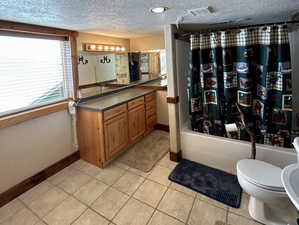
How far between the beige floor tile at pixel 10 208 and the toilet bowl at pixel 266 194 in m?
2.28

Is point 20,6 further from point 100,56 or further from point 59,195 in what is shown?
point 59,195

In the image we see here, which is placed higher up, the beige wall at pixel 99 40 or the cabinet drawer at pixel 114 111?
the beige wall at pixel 99 40

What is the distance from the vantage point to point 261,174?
5.16 feet

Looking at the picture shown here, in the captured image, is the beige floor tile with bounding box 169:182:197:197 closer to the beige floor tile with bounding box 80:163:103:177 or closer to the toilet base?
the toilet base

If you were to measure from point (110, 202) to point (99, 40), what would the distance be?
244cm

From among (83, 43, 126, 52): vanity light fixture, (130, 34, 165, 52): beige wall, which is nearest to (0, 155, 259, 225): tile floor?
(83, 43, 126, 52): vanity light fixture

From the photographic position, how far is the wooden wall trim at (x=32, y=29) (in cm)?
180

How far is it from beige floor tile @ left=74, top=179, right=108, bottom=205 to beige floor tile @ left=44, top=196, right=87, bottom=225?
66 millimetres

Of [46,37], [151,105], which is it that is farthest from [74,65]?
[151,105]

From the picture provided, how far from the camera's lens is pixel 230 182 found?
82.4 inches

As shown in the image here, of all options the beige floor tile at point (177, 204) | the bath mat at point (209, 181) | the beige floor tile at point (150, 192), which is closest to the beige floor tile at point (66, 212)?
the beige floor tile at point (150, 192)

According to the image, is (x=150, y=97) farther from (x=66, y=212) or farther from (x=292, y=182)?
(x=292, y=182)

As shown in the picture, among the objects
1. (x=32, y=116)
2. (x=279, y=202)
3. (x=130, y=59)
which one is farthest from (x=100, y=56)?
(x=279, y=202)

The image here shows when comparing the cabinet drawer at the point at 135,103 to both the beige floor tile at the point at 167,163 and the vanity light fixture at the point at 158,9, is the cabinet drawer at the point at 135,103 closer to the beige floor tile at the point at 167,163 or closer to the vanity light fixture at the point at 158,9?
the beige floor tile at the point at 167,163
